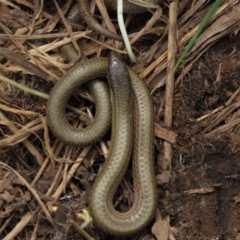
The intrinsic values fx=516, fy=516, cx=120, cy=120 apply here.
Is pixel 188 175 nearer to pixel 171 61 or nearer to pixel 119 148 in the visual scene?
pixel 119 148

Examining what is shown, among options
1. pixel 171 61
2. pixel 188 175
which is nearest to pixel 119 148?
pixel 188 175

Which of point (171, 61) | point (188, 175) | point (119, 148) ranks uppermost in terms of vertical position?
point (171, 61)

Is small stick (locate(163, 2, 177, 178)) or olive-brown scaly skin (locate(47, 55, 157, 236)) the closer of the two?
olive-brown scaly skin (locate(47, 55, 157, 236))

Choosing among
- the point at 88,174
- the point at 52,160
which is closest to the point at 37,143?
the point at 52,160

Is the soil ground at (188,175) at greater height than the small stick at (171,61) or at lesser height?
lesser

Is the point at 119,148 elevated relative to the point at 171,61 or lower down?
lower down

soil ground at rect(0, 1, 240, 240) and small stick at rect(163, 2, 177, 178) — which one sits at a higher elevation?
small stick at rect(163, 2, 177, 178)

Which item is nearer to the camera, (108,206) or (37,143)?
(108,206)

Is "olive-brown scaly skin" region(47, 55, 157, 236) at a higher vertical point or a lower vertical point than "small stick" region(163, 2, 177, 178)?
lower

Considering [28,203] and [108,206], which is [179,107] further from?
[28,203]

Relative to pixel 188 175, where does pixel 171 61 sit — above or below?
above

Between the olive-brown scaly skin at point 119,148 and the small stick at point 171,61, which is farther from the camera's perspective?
the small stick at point 171,61
